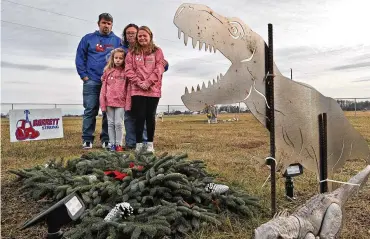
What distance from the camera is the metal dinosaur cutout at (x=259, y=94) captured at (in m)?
2.79

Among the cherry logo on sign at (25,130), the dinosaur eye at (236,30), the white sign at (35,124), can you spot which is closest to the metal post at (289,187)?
the dinosaur eye at (236,30)

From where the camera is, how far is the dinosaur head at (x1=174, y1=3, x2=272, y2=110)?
2.74 meters

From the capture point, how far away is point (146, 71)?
5406mm

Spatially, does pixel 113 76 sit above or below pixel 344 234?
above

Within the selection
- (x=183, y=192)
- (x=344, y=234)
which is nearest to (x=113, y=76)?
(x=183, y=192)

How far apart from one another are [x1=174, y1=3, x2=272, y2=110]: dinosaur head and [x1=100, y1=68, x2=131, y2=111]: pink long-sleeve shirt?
11.7 feet

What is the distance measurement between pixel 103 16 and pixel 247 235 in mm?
5174

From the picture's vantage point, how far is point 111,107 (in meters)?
6.73

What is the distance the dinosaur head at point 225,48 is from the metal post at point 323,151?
0.62 m

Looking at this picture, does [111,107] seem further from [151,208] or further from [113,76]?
[151,208]

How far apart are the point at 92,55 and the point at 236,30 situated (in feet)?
15.4

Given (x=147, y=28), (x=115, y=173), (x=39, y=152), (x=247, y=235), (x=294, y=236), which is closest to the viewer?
(x=294, y=236)

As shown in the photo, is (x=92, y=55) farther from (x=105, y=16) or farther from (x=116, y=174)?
(x=116, y=174)

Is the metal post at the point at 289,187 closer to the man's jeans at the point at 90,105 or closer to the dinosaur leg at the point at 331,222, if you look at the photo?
the dinosaur leg at the point at 331,222
